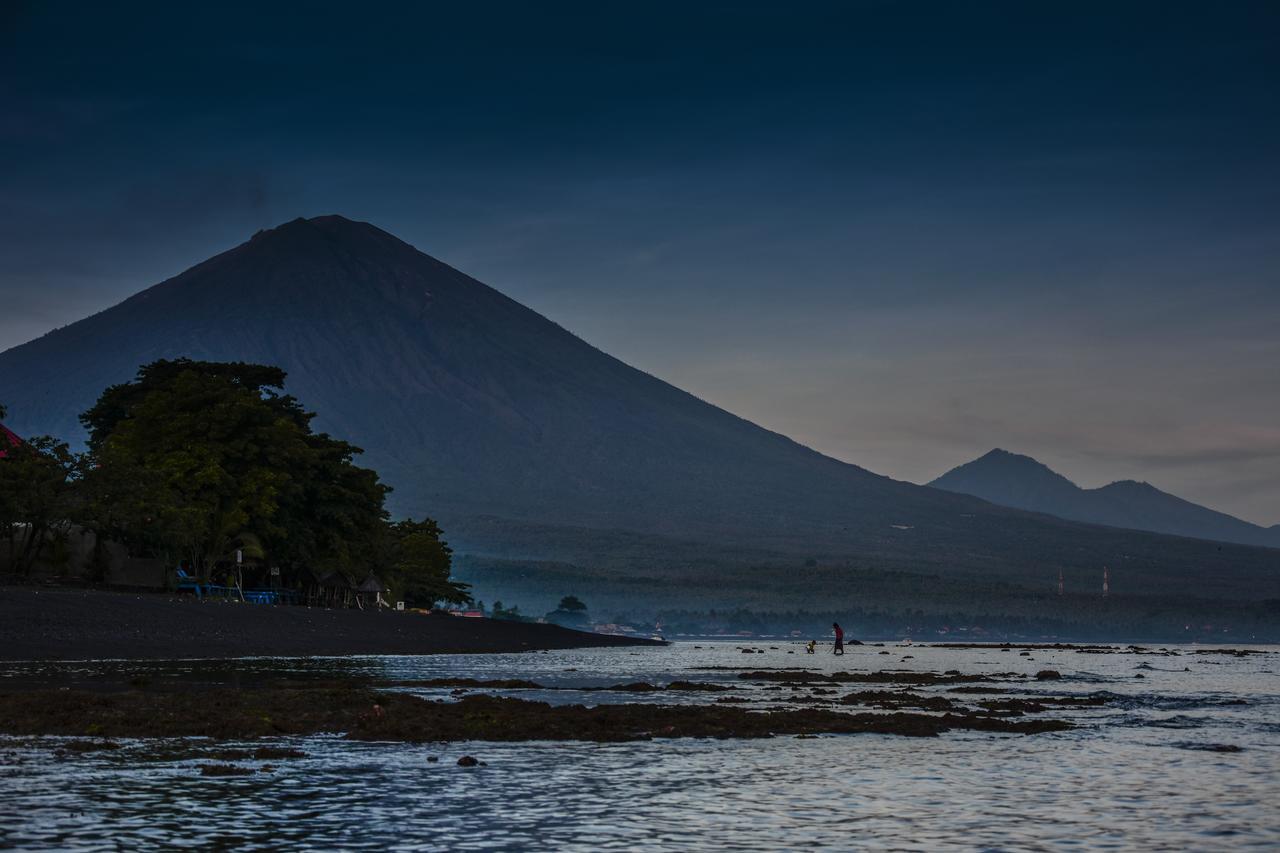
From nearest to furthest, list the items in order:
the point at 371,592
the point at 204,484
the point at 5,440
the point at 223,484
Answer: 1. the point at 5,440
2. the point at 204,484
3. the point at 223,484
4. the point at 371,592

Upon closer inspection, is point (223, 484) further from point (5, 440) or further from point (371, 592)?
point (371, 592)

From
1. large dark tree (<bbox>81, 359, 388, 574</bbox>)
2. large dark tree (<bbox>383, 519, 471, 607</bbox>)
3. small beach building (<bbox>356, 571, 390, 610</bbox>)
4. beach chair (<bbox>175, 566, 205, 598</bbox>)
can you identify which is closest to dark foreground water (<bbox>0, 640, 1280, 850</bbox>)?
large dark tree (<bbox>81, 359, 388, 574</bbox>)

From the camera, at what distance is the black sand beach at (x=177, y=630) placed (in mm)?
51625

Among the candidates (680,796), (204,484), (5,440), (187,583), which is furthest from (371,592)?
(680,796)

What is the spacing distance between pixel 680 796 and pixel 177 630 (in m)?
43.0

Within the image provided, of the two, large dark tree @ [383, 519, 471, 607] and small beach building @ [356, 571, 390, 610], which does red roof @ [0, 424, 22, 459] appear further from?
large dark tree @ [383, 519, 471, 607]

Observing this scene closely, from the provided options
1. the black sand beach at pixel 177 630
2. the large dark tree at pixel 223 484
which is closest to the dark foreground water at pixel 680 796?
the black sand beach at pixel 177 630

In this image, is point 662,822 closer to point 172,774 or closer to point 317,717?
point 172,774

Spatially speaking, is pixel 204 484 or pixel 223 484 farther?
pixel 223 484

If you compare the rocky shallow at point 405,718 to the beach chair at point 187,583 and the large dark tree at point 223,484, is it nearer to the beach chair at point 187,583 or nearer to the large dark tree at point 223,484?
the large dark tree at point 223,484

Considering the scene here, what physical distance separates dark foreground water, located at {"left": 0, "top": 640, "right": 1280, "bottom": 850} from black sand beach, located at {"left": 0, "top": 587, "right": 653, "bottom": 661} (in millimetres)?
28223

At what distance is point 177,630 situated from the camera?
194 ft

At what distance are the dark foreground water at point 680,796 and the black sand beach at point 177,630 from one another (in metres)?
28.2

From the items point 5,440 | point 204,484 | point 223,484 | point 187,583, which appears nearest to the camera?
point 5,440
